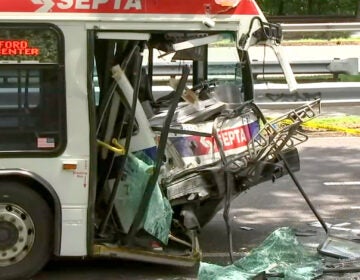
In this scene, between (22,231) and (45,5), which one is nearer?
(45,5)

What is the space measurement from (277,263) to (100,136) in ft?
5.62

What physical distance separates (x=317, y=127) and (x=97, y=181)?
24.7ft

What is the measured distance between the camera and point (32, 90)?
17.4 ft

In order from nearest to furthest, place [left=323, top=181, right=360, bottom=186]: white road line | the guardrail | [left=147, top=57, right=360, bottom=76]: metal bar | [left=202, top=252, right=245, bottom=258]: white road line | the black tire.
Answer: the black tire, [left=202, top=252, right=245, bottom=258]: white road line, [left=323, top=181, right=360, bottom=186]: white road line, the guardrail, [left=147, top=57, right=360, bottom=76]: metal bar

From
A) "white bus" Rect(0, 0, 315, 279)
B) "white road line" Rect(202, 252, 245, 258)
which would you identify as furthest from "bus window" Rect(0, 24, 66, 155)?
"white road line" Rect(202, 252, 245, 258)

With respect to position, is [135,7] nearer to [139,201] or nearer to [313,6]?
[139,201]

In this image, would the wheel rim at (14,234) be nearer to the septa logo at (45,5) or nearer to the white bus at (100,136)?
the white bus at (100,136)

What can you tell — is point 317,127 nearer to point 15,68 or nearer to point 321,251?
point 321,251

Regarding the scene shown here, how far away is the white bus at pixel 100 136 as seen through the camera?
17.1 feet

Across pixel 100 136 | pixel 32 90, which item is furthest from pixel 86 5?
pixel 100 136

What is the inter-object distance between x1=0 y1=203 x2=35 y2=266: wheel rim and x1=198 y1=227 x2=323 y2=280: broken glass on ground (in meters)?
1.35

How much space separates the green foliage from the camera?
39.6 meters

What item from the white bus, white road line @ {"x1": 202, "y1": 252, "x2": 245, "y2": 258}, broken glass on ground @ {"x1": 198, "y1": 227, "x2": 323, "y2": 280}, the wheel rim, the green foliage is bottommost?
white road line @ {"x1": 202, "y1": 252, "x2": 245, "y2": 258}

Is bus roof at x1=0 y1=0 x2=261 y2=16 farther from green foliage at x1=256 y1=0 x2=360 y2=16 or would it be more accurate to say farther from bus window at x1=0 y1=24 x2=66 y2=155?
green foliage at x1=256 y1=0 x2=360 y2=16
